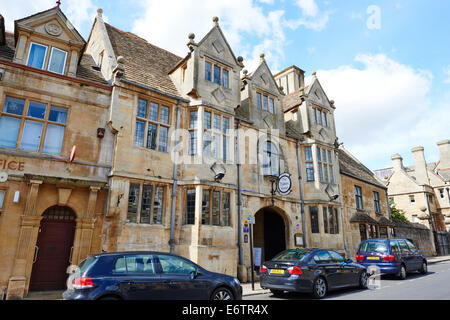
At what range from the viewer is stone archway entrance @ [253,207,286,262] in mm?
17359

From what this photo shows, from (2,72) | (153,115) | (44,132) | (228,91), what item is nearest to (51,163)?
(44,132)

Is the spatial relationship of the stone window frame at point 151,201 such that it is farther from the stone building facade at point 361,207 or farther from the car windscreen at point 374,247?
the stone building facade at point 361,207

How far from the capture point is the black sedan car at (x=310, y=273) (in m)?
8.60

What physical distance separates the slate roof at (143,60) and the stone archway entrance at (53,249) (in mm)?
6284

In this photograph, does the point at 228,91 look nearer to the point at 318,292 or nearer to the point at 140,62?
the point at 140,62

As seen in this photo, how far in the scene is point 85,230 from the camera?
10.4 metres

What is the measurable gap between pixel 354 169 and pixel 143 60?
19502 mm

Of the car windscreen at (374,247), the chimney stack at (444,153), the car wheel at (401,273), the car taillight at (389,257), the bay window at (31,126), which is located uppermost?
the chimney stack at (444,153)

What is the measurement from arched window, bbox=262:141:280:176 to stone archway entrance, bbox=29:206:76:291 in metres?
9.93

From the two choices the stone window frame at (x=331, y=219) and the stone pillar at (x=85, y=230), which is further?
the stone window frame at (x=331, y=219)

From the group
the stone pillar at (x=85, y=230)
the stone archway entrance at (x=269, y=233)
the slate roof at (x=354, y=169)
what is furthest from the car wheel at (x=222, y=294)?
the slate roof at (x=354, y=169)

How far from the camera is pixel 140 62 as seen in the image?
1473cm

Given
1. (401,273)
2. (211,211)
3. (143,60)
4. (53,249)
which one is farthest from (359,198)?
(53,249)

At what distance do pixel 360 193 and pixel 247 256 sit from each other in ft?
45.1
